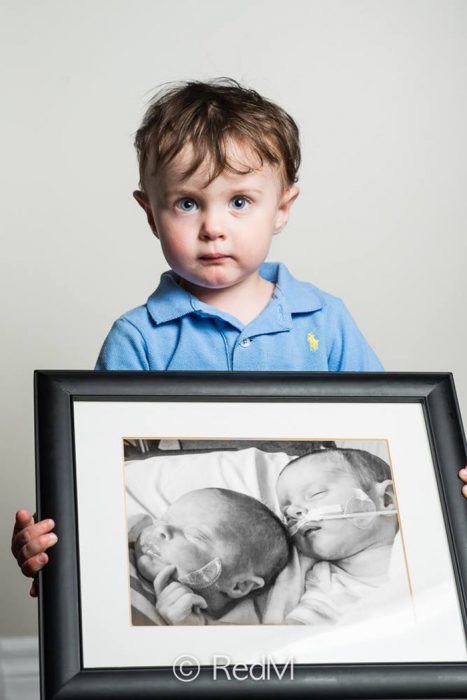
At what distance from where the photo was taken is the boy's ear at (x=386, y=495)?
1148mm

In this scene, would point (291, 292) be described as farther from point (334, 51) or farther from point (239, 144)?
point (334, 51)

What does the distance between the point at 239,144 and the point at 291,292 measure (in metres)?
0.22

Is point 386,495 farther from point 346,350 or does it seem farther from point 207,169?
point 207,169

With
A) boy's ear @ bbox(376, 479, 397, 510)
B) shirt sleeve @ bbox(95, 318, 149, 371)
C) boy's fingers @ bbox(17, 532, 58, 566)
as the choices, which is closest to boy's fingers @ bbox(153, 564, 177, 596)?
boy's fingers @ bbox(17, 532, 58, 566)

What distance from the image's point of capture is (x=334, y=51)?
2100 mm

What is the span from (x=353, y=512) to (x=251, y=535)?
4.4 inches

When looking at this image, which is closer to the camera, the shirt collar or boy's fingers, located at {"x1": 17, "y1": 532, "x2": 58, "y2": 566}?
boy's fingers, located at {"x1": 17, "y1": 532, "x2": 58, "y2": 566}

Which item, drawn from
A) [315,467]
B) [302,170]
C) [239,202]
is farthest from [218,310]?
[302,170]

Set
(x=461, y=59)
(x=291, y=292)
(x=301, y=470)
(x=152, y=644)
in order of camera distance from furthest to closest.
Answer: (x=461, y=59), (x=291, y=292), (x=301, y=470), (x=152, y=644)

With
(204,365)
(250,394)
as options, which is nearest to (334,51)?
(204,365)

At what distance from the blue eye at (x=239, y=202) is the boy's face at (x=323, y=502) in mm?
335

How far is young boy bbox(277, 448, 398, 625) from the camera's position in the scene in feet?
3.59

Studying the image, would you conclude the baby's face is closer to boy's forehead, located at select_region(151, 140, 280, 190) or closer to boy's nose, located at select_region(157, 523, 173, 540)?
boy's nose, located at select_region(157, 523, 173, 540)

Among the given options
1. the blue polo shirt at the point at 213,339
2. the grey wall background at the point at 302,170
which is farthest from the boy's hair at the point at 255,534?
the grey wall background at the point at 302,170
